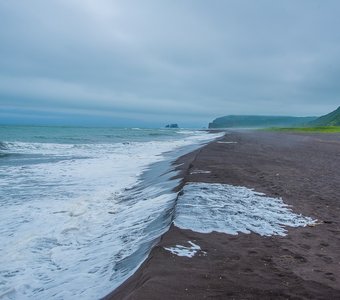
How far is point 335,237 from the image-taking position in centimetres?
696

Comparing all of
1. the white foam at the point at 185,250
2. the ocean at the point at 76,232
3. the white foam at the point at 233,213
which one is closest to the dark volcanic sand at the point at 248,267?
the white foam at the point at 185,250

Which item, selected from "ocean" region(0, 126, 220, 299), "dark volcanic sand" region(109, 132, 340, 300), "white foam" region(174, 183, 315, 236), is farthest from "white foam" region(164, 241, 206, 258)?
"white foam" region(174, 183, 315, 236)

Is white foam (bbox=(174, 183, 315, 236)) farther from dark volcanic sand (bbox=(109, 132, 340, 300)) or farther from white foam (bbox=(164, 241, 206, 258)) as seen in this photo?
white foam (bbox=(164, 241, 206, 258))

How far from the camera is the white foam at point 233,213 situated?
7285 mm

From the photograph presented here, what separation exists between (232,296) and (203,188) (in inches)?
247

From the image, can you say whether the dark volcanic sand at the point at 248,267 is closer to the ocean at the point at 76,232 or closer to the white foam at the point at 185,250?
the white foam at the point at 185,250

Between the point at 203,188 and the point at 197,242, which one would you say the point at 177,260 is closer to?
the point at 197,242

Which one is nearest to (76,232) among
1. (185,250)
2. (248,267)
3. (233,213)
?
(185,250)

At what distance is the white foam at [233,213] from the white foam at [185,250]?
0.95 meters

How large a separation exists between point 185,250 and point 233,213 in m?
2.66

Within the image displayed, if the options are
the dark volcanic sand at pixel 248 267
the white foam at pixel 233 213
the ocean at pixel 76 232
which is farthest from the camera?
the white foam at pixel 233 213

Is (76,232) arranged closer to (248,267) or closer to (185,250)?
(185,250)

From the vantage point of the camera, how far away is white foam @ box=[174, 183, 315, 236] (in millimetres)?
7285

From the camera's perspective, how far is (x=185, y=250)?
5.87m
